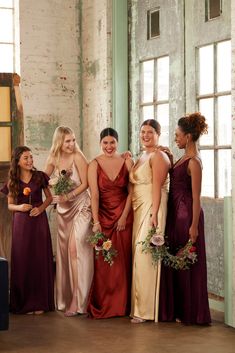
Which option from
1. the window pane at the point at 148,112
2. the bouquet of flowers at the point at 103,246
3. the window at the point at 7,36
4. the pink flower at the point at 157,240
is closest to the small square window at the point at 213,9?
the window pane at the point at 148,112

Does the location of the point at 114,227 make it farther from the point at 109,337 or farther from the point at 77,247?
the point at 109,337

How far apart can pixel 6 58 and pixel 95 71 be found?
3.50ft

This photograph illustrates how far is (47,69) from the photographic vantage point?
9.11 meters

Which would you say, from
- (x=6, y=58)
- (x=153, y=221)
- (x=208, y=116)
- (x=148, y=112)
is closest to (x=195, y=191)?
(x=153, y=221)

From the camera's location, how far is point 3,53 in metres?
9.25

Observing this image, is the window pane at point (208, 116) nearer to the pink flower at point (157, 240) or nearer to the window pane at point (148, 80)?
the window pane at point (148, 80)

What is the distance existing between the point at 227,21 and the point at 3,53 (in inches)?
127

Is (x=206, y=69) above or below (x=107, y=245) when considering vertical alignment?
above

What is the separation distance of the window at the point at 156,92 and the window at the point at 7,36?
1702mm

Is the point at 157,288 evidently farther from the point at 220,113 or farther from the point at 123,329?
the point at 220,113

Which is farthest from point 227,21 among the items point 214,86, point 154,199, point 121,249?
point 121,249

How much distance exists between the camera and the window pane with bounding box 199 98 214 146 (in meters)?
7.21

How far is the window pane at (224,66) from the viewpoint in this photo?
22.8ft

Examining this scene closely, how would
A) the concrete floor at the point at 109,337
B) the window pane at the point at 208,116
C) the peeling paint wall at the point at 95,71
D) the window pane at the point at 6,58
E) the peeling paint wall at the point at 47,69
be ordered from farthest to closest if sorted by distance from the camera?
the window pane at the point at 6,58 < the peeling paint wall at the point at 47,69 < the peeling paint wall at the point at 95,71 < the window pane at the point at 208,116 < the concrete floor at the point at 109,337
